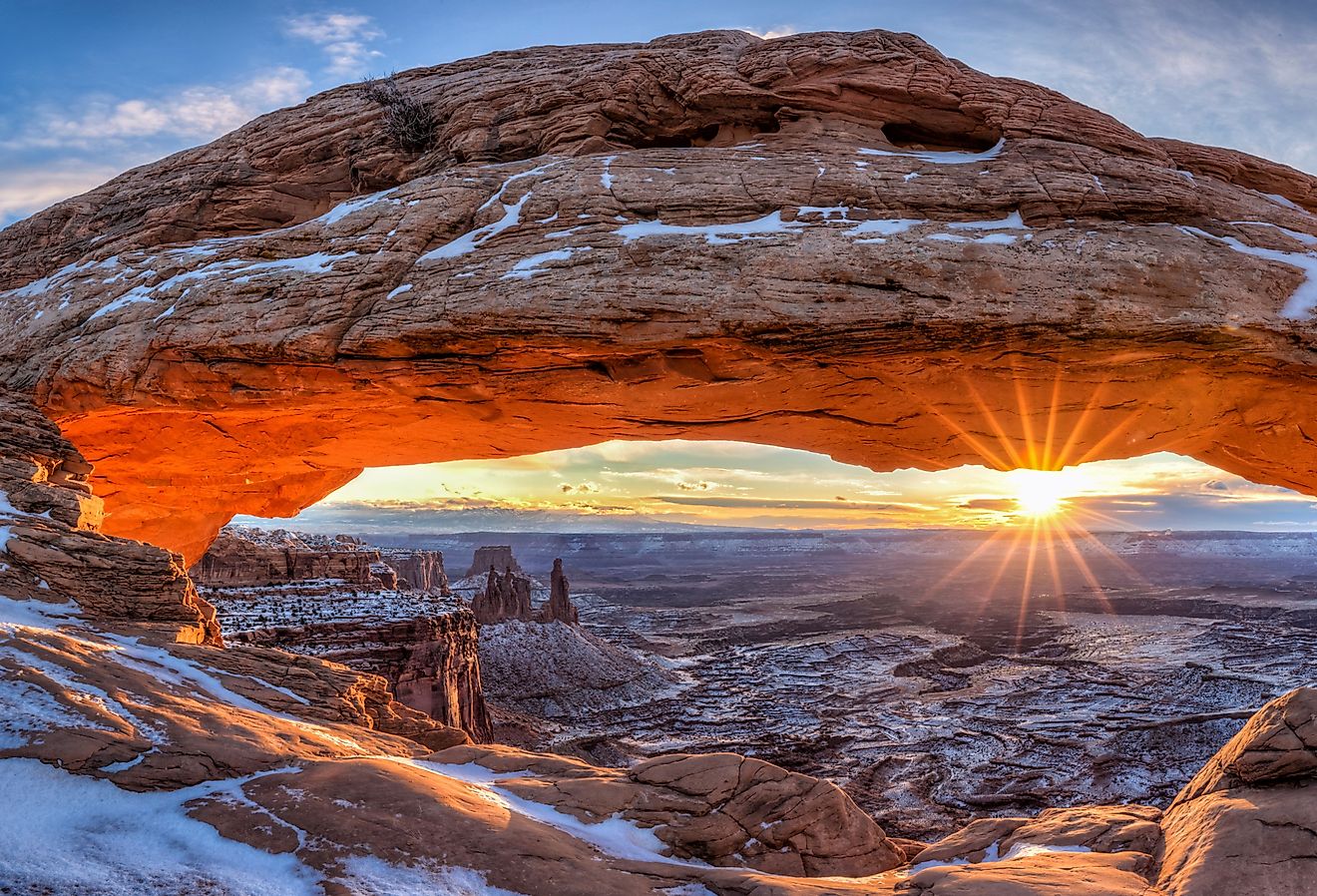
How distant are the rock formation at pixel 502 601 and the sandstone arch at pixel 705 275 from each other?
134 ft

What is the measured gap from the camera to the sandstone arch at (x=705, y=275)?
12.6 meters

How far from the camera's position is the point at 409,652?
29359 millimetres

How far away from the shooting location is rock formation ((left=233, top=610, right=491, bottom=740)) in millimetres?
27641

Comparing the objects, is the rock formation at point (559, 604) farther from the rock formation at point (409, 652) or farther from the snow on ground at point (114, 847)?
the snow on ground at point (114, 847)

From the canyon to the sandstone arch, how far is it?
Result: 3.1 inches

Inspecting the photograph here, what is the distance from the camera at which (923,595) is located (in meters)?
141

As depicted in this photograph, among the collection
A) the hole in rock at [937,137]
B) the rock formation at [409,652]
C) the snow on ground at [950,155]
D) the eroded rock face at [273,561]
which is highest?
the hole in rock at [937,137]

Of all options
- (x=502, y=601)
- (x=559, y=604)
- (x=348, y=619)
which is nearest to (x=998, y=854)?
(x=348, y=619)

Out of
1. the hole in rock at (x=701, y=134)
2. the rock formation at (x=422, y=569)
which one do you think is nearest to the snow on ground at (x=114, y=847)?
the hole in rock at (x=701, y=134)

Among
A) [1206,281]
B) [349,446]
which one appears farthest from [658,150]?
[349,446]

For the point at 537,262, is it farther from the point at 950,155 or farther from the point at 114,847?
the point at 114,847

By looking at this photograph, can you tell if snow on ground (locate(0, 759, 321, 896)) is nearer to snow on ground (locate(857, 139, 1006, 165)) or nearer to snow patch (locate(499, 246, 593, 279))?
snow patch (locate(499, 246, 593, 279))

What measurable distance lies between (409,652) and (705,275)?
2172 centimetres

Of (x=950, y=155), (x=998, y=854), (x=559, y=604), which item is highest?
(x=950, y=155)
